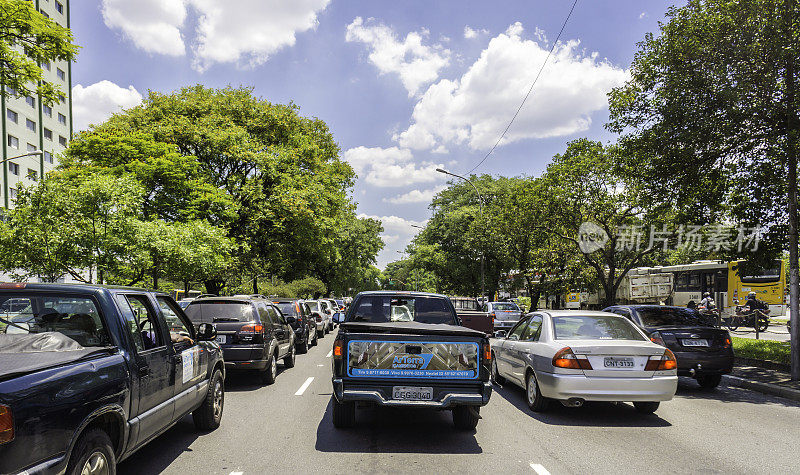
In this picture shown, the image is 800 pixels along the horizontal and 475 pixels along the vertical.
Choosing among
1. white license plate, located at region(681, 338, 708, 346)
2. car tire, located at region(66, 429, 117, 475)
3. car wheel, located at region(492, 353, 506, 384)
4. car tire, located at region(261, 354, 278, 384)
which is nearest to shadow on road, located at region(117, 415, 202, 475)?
car tire, located at region(66, 429, 117, 475)

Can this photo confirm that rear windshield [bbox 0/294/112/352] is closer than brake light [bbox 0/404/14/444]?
No

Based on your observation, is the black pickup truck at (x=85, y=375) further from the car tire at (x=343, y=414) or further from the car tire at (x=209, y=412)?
the car tire at (x=343, y=414)

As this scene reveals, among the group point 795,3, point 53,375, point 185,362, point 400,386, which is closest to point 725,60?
point 795,3

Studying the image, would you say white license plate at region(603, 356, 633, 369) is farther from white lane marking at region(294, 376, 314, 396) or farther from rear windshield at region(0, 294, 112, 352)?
rear windshield at region(0, 294, 112, 352)

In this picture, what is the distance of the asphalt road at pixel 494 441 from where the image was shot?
17.7ft

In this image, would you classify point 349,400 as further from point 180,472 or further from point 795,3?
point 795,3

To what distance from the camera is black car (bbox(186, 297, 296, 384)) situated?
10.1 metres

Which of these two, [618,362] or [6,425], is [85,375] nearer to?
[6,425]

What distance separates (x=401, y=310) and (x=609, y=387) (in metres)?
2.96

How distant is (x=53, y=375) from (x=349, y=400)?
335 cm

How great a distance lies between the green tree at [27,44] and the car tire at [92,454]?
10.9 meters

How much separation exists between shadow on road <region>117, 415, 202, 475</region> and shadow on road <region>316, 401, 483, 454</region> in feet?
4.94

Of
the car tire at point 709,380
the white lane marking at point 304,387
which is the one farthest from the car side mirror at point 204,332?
the car tire at point 709,380

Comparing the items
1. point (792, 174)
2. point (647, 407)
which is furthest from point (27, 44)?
point (792, 174)
